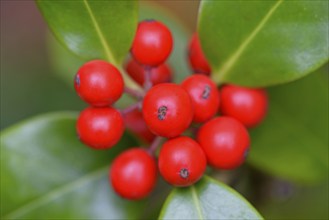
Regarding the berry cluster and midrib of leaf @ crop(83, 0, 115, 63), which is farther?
midrib of leaf @ crop(83, 0, 115, 63)

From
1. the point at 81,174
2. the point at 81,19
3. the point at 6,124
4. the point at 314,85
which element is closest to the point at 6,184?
the point at 81,174

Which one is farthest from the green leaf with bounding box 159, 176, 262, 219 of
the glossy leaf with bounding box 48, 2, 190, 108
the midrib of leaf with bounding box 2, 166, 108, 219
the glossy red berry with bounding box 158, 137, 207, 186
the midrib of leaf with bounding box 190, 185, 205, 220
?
the glossy leaf with bounding box 48, 2, 190, 108

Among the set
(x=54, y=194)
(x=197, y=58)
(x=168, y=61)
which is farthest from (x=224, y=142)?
(x=168, y=61)

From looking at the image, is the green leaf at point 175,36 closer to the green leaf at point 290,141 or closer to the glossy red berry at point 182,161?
the green leaf at point 290,141

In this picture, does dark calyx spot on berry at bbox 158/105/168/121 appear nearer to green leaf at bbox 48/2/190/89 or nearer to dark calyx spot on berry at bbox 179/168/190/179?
dark calyx spot on berry at bbox 179/168/190/179

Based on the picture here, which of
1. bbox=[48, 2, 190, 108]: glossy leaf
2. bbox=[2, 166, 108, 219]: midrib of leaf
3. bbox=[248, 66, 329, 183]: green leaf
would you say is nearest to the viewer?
bbox=[2, 166, 108, 219]: midrib of leaf

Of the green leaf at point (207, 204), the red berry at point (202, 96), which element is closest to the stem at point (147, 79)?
the red berry at point (202, 96)
